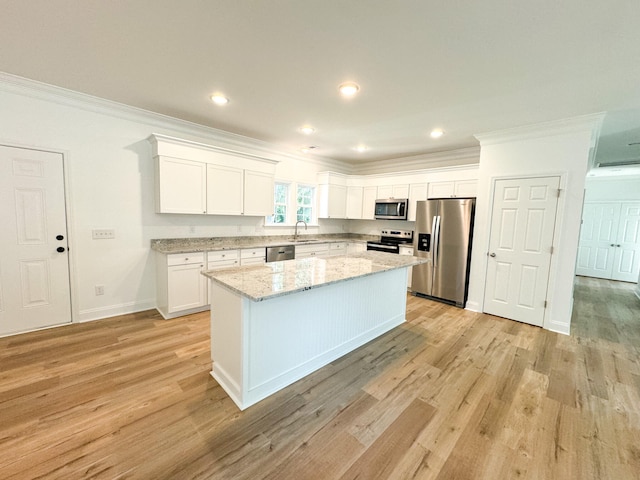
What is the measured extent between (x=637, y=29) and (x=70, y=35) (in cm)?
393

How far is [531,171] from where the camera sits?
3.59m

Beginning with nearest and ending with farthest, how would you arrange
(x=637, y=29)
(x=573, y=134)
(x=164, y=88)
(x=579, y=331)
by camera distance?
(x=637, y=29)
(x=164, y=88)
(x=573, y=134)
(x=579, y=331)

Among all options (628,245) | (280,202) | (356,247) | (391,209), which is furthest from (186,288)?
(628,245)

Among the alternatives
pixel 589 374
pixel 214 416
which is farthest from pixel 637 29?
pixel 214 416

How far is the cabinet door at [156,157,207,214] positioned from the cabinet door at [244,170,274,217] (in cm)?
69

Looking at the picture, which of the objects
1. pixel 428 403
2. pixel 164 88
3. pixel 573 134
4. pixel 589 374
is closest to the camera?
pixel 428 403

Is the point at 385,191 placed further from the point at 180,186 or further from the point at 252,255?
the point at 180,186

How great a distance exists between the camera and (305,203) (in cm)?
587

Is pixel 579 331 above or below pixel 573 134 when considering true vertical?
below

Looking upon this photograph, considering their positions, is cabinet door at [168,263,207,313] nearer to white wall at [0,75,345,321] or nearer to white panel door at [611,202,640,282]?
white wall at [0,75,345,321]

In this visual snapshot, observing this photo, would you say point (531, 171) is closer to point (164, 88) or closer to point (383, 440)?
point (383, 440)

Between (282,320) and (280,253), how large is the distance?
8.39 feet

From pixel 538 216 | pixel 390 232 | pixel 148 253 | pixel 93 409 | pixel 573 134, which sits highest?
pixel 573 134

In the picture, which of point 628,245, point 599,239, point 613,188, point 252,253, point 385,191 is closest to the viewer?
point 252,253
